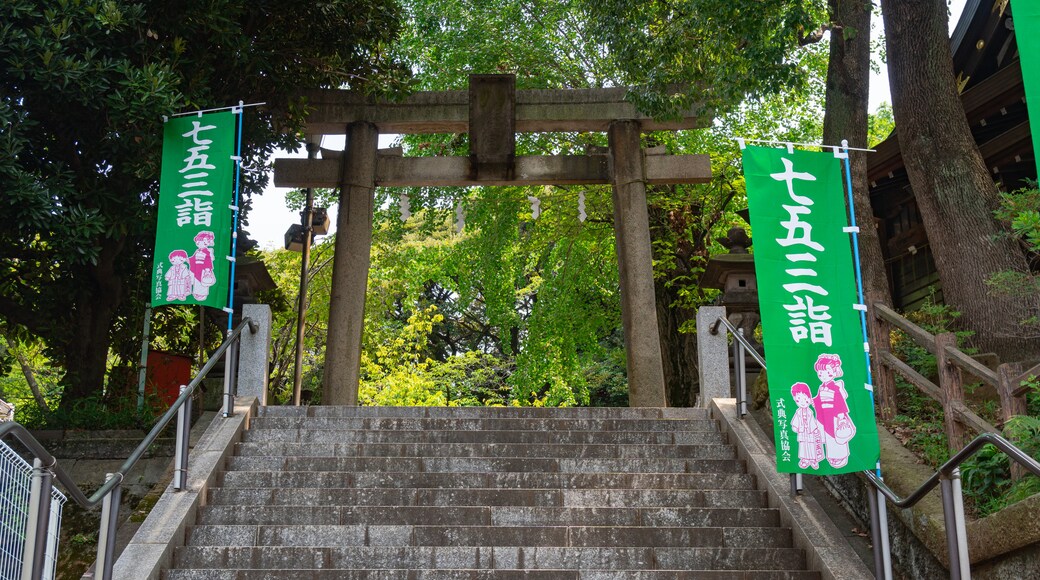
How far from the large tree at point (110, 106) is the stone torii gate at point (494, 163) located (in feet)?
2.05

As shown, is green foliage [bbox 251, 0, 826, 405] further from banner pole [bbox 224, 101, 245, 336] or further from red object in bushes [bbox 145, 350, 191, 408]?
banner pole [bbox 224, 101, 245, 336]

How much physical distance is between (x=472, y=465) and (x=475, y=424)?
0.96m

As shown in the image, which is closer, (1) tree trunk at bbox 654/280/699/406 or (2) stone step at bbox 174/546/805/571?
(2) stone step at bbox 174/546/805/571

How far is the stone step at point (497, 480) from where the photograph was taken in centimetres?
730

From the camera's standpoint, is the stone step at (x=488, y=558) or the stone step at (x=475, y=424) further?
the stone step at (x=475, y=424)

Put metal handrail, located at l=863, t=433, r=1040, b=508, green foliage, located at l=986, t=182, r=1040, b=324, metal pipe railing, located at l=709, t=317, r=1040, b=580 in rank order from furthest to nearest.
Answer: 1. green foliage, located at l=986, t=182, r=1040, b=324
2. metal pipe railing, located at l=709, t=317, r=1040, b=580
3. metal handrail, located at l=863, t=433, r=1040, b=508

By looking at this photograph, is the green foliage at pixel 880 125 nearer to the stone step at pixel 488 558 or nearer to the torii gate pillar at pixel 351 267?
the torii gate pillar at pixel 351 267

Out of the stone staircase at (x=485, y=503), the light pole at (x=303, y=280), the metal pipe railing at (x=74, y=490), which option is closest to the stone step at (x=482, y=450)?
the stone staircase at (x=485, y=503)

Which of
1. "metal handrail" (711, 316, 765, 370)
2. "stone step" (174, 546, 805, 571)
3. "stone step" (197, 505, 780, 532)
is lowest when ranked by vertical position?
"stone step" (174, 546, 805, 571)

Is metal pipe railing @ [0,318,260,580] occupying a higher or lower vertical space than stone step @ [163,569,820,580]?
higher

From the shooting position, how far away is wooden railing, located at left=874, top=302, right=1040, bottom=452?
19.1ft

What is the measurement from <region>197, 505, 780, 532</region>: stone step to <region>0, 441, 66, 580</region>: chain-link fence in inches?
88.0

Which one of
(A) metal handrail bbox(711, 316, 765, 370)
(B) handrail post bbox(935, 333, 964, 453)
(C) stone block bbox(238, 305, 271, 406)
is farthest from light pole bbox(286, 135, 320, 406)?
(B) handrail post bbox(935, 333, 964, 453)

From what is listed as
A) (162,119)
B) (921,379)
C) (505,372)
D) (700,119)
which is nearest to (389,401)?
(505,372)
